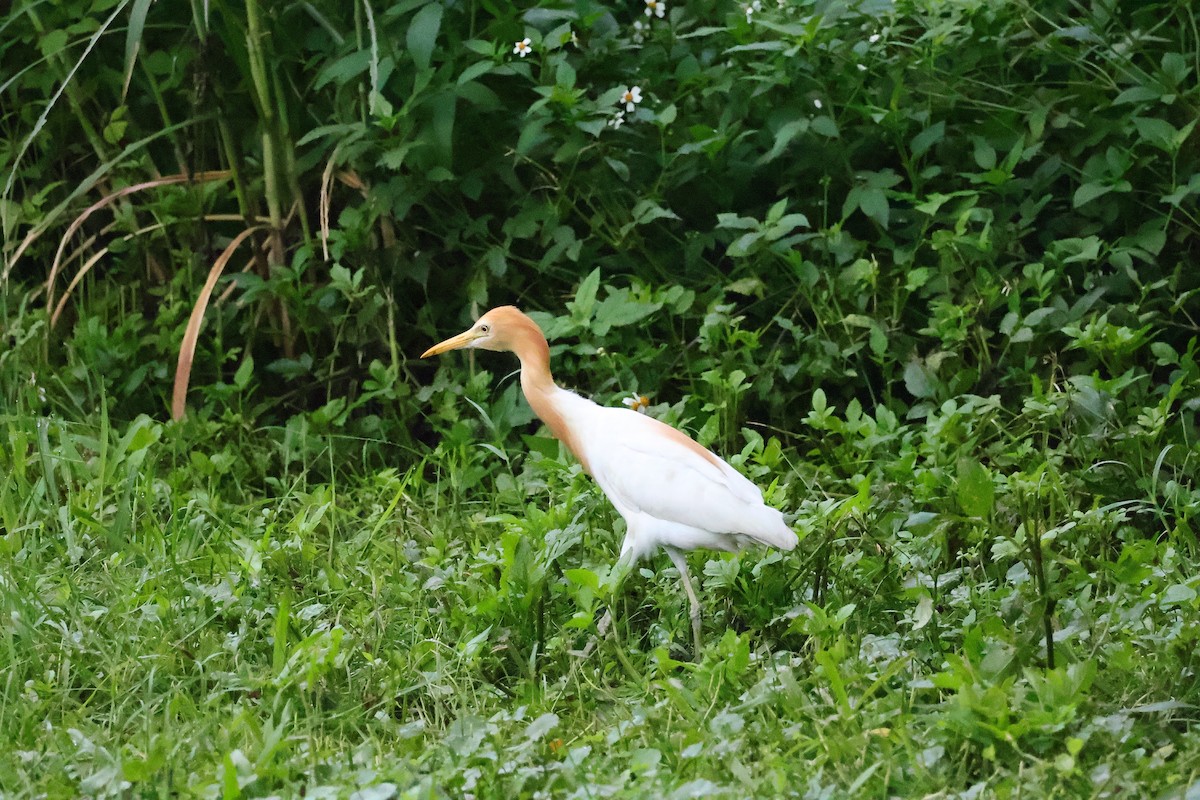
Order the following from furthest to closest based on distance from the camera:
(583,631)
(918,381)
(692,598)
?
1. (918,381)
2. (583,631)
3. (692,598)

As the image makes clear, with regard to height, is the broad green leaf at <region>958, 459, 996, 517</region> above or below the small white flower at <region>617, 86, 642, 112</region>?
below

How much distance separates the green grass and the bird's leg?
0.06 meters

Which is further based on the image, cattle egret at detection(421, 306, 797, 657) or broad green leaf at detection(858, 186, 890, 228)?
broad green leaf at detection(858, 186, 890, 228)

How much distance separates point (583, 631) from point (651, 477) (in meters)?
0.36

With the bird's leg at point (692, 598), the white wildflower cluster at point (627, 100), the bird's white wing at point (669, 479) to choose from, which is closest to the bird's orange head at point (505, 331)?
the bird's white wing at point (669, 479)

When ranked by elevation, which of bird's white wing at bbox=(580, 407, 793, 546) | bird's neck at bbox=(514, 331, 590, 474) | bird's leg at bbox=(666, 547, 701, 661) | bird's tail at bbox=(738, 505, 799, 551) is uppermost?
bird's neck at bbox=(514, 331, 590, 474)

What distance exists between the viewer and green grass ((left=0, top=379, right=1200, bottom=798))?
90.4 inches

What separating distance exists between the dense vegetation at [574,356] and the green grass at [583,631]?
2 cm

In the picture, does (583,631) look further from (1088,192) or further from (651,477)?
(1088,192)

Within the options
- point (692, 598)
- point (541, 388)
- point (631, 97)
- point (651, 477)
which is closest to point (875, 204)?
point (631, 97)

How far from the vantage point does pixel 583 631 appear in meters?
2.99

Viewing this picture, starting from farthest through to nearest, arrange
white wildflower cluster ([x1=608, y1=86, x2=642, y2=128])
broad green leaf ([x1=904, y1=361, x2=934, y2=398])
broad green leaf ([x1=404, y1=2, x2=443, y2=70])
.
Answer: white wildflower cluster ([x1=608, y1=86, x2=642, y2=128]) → broad green leaf ([x1=904, y1=361, x2=934, y2=398]) → broad green leaf ([x1=404, y1=2, x2=443, y2=70])

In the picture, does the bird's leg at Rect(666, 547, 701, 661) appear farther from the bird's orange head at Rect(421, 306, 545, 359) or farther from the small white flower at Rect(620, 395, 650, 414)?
the small white flower at Rect(620, 395, 650, 414)

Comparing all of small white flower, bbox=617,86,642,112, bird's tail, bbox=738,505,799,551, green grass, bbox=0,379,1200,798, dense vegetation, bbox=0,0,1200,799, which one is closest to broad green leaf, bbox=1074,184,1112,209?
dense vegetation, bbox=0,0,1200,799
